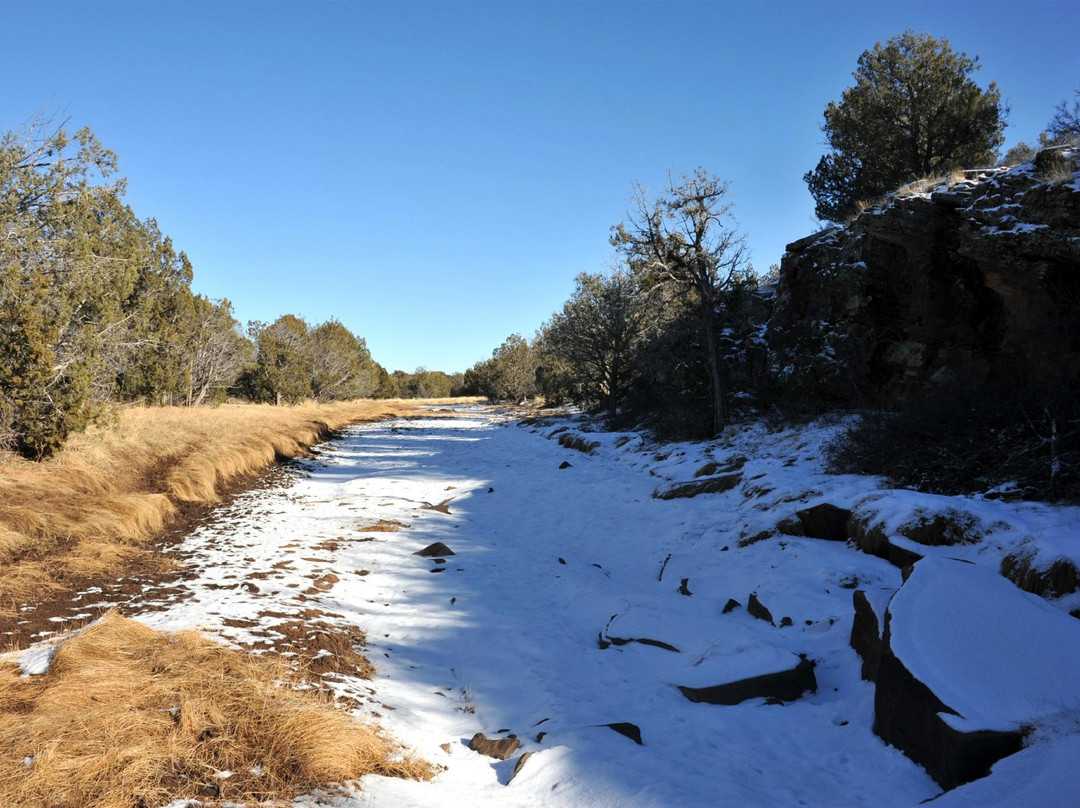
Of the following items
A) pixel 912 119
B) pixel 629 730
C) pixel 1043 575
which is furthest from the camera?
pixel 912 119

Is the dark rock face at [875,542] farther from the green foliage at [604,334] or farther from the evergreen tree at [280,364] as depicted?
the evergreen tree at [280,364]

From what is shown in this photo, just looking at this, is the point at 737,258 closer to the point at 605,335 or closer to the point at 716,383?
the point at 716,383

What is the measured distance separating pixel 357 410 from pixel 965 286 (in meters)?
37.8

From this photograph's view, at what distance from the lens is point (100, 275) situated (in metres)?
12.5

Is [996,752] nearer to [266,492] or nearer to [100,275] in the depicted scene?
[266,492]

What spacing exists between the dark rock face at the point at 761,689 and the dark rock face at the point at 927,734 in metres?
0.72

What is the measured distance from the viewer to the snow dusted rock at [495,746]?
158 inches

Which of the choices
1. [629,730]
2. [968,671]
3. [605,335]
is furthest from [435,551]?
[605,335]

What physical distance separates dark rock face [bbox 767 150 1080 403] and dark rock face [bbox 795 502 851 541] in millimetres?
3609

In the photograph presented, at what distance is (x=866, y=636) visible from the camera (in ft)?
15.9

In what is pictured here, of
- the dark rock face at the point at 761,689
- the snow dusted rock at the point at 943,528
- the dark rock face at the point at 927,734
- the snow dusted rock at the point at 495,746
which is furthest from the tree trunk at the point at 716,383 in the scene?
the snow dusted rock at the point at 495,746

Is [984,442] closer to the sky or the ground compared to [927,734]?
closer to the sky

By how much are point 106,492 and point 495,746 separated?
9.23 meters

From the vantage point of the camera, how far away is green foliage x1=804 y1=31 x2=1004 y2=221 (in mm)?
20312
